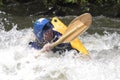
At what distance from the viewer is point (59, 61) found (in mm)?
6387

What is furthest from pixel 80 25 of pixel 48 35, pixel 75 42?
pixel 48 35

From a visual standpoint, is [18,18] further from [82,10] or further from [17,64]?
[17,64]

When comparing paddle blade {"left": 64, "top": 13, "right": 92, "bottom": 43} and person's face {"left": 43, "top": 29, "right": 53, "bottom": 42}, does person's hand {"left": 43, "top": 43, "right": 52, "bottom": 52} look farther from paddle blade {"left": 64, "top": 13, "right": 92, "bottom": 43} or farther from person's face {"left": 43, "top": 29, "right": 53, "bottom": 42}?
paddle blade {"left": 64, "top": 13, "right": 92, "bottom": 43}

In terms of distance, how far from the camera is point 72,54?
636cm

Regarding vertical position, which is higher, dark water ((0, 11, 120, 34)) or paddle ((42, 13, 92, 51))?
dark water ((0, 11, 120, 34))

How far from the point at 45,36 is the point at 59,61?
50 centimetres

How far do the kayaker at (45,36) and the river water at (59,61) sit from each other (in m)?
0.11

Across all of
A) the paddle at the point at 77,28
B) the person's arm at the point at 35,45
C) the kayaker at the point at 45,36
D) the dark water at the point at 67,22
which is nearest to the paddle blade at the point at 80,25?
the paddle at the point at 77,28

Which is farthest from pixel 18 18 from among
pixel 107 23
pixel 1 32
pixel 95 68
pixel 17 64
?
pixel 95 68

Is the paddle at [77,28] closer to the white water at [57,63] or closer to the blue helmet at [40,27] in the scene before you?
the white water at [57,63]

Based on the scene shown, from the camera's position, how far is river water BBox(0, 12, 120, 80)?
19.2 ft

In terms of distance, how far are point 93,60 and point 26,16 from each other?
386cm

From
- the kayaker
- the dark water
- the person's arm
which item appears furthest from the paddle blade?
the dark water

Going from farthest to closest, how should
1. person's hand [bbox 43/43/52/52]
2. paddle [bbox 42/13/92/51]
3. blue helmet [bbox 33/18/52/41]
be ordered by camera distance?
blue helmet [bbox 33/18/52/41], paddle [bbox 42/13/92/51], person's hand [bbox 43/43/52/52]
